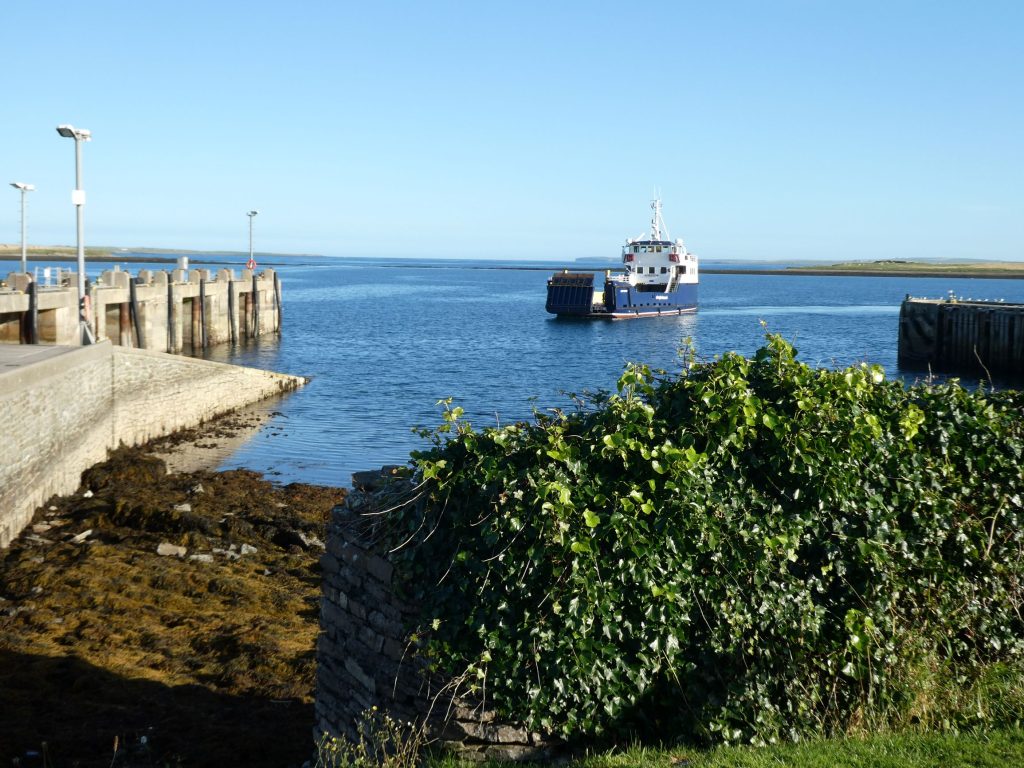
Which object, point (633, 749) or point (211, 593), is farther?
point (211, 593)

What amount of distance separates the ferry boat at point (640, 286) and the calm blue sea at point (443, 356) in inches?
62.0

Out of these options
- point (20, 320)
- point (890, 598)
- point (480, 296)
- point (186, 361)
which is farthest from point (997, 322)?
point (480, 296)

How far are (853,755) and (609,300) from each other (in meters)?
73.8

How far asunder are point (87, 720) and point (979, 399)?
8.27 m

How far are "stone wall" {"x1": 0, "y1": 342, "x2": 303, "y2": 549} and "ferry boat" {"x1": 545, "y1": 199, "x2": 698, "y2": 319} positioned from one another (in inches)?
1984

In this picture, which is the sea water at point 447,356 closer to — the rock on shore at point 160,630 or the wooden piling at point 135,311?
the rock on shore at point 160,630

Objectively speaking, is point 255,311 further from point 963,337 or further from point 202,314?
point 963,337

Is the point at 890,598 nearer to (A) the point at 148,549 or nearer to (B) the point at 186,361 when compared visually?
(A) the point at 148,549

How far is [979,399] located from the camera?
7.65m

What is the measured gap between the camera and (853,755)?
20.8ft

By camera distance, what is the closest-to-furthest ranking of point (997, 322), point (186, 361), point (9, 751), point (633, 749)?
1. point (633, 749)
2. point (9, 751)
3. point (186, 361)
4. point (997, 322)

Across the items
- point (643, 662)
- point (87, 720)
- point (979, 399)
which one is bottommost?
point (87, 720)

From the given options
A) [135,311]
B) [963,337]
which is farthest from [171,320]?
[963,337]

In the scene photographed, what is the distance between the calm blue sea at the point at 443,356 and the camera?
92.5 feet
